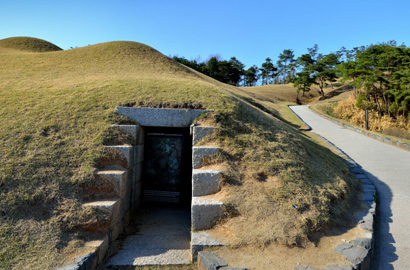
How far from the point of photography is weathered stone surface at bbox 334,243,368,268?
3316mm

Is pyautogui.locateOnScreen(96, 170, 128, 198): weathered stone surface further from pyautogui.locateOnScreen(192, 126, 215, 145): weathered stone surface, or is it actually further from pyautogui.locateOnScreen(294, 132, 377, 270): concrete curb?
pyautogui.locateOnScreen(294, 132, 377, 270): concrete curb

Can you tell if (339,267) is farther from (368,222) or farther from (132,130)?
(132,130)

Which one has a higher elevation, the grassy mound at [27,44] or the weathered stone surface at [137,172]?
the grassy mound at [27,44]

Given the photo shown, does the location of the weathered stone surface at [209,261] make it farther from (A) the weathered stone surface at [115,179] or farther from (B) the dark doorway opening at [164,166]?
(B) the dark doorway opening at [164,166]

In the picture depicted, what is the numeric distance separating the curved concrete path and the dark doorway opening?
3692 mm

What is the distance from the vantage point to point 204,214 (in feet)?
13.3

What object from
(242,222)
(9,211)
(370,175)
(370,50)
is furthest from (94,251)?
(370,50)

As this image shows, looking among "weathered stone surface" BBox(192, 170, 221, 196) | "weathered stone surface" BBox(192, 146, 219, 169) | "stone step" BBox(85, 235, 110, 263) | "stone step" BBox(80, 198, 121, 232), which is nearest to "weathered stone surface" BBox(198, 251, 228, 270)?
"weathered stone surface" BBox(192, 170, 221, 196)

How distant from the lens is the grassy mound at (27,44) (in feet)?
61.3

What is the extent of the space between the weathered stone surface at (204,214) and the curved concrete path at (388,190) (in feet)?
7.15

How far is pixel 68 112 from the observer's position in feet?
18.3

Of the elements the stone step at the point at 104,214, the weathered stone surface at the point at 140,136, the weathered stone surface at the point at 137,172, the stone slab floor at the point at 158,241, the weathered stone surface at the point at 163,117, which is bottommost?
the stone slab floor at the point at 158,241

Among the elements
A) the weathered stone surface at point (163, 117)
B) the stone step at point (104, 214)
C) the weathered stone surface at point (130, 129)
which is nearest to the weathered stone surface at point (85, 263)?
the stone step at point (104, 214)

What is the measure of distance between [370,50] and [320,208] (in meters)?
25.0
